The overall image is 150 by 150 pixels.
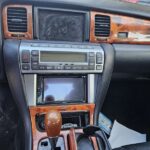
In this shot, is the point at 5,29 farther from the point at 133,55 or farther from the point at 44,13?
the point at 133,55

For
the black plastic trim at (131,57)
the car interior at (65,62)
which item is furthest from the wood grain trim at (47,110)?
the black plastic trim at (131,57)

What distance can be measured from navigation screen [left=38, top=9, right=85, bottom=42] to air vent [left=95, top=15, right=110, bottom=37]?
6cm

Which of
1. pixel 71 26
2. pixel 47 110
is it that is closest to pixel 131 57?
pixel 71 26

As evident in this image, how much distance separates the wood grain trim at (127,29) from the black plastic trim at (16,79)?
1.01 feet

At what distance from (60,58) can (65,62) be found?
21 mm

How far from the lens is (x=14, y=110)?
53.2 inches

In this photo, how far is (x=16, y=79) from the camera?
1147 millimetres

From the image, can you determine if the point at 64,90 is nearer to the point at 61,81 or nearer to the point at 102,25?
the point at 61,81

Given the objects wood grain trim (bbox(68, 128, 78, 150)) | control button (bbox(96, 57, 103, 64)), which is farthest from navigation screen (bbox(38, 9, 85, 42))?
wood grain trim (bbox(68, 128, 78, 150))

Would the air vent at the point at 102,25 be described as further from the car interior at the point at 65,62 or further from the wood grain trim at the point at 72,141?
the wood grain trim at the point at 72,141

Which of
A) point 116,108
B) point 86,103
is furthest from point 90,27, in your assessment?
point 116,108

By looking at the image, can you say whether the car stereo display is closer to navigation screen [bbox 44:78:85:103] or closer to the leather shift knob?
navigation screen [bbox 44:78:85:103]

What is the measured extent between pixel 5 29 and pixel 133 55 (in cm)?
51

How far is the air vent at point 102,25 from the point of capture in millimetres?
1302
